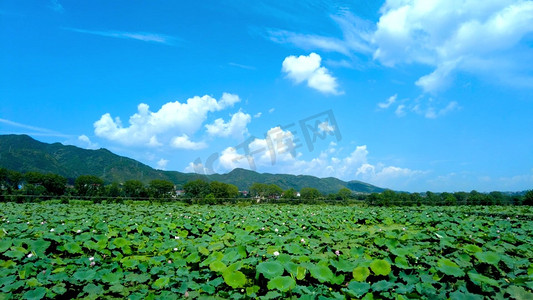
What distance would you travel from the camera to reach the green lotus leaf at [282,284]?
2.62 metres

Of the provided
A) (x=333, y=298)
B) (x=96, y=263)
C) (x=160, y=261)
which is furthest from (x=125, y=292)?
(x=333, y=298)

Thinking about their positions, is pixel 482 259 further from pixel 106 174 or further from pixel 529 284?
pixel 106 174

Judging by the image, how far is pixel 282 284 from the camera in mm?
2689

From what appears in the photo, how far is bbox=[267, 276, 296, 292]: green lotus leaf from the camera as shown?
2622mm

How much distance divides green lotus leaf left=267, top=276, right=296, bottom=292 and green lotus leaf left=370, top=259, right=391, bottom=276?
106 centimetres

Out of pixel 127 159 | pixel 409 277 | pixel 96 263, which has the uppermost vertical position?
pixel 127 159

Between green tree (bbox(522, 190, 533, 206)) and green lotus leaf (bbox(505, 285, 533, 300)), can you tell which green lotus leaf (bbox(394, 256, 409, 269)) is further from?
green tree (bbox(522, 190, 533, 206))

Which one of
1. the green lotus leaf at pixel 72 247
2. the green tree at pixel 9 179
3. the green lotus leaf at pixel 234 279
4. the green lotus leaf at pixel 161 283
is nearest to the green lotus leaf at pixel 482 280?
the green lotus leaf at pixel 234 279

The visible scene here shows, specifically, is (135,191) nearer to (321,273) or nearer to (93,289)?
(93,289)

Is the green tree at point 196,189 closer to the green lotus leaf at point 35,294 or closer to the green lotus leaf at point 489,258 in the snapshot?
the green lotus leaf at point 35,294

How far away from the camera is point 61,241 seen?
544 centimetres

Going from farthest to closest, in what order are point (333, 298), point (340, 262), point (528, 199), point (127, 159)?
point (127, 159), point (528, 199), point (340, 262), point (333, 298)

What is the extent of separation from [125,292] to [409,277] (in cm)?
316

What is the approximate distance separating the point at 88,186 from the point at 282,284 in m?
44.6
